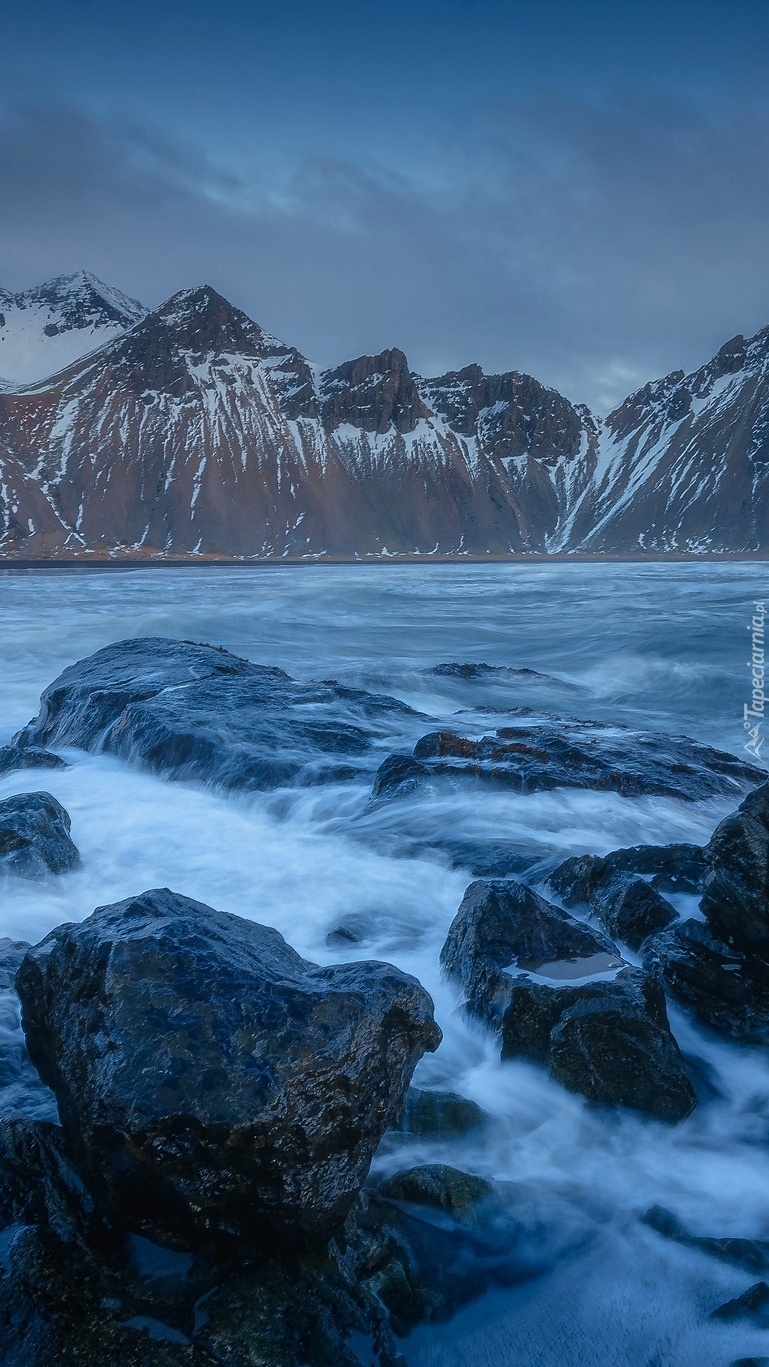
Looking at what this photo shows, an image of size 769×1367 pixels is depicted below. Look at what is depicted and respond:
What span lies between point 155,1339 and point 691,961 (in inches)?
123

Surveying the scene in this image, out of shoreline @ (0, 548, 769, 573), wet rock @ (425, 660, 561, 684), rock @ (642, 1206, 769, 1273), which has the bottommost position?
rock @ (642, 1206, 769, 1273)

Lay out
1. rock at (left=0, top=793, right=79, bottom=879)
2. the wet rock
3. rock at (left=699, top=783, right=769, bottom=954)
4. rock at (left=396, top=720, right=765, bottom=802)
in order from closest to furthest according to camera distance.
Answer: rock at (left=699, top=783, right=769, bottom=954)
rock at (left=0, top=793, right=79, bottom=879)
rock at (left=396, top=720, right=765, bottom=802)
the wet rock

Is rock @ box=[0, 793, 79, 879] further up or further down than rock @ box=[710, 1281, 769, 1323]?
further up

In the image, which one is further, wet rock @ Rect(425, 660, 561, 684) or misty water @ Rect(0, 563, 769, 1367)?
wet rock @ Rect(425, 660, 561, 684)

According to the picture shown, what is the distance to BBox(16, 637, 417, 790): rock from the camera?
8.29m

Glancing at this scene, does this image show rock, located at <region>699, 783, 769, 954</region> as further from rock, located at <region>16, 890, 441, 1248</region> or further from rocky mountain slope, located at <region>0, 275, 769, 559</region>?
rocky mountain slope, located at <region>0, 275, 769, 559</region>

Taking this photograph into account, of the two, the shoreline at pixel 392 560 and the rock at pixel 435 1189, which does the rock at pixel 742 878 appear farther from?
the shoreline at pixel 392 560

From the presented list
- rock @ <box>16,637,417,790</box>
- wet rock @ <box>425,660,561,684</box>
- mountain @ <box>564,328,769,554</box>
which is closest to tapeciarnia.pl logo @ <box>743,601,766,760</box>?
wet rock @ <box>425,660,561,684</box>

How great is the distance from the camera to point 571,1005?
358cm

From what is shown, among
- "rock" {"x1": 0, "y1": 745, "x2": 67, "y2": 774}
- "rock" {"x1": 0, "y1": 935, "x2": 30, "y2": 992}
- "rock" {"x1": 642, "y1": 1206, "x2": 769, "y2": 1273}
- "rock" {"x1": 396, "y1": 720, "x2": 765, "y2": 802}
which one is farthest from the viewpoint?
"rock" {"x1": 0, "y1": 745, "x2": 67, "y2": 774}

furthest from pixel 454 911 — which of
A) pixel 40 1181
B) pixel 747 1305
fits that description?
pixel 40 1181

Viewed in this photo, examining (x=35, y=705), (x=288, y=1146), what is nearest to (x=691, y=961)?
(x=288, y=1146)

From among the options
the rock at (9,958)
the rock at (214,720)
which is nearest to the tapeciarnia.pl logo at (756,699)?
the rock at (214,720)

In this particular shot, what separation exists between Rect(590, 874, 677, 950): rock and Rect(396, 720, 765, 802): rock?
2.73 metres
